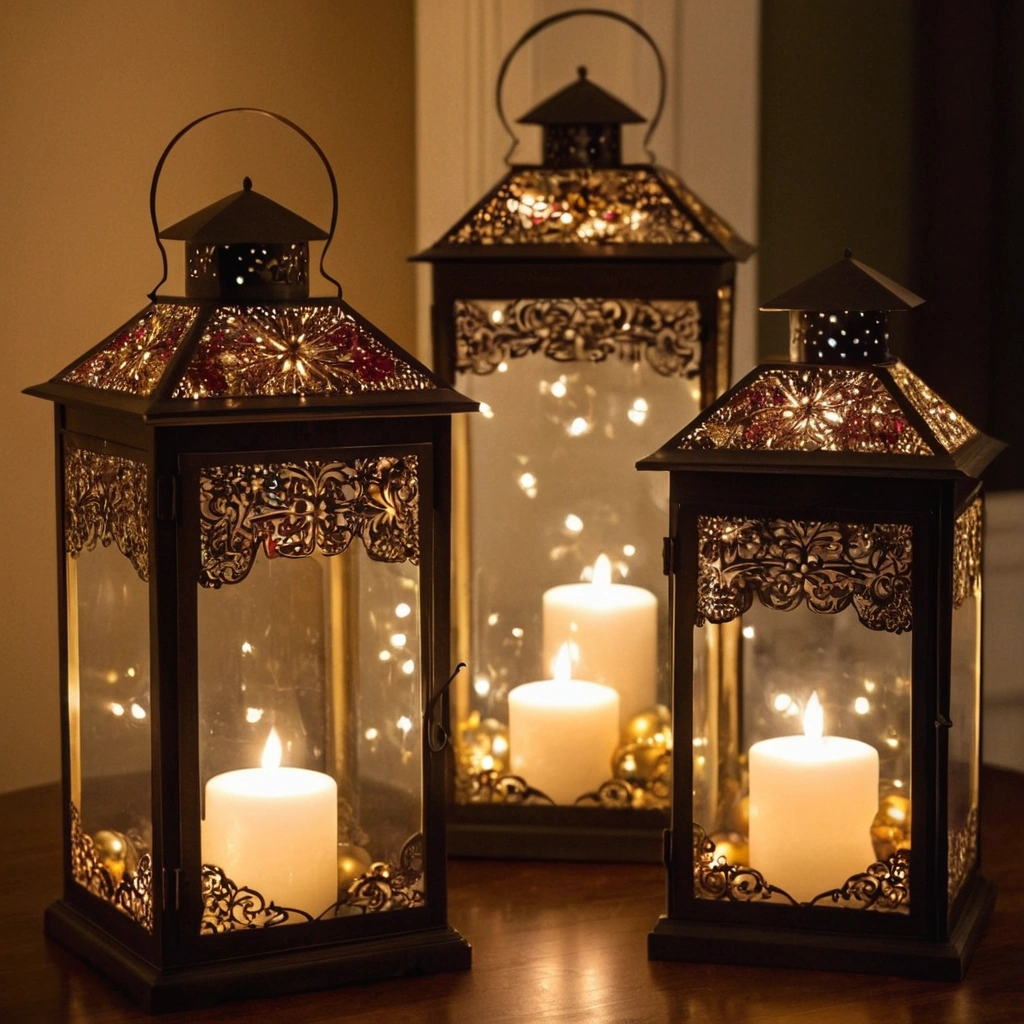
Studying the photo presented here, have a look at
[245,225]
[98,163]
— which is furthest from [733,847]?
[98,163]

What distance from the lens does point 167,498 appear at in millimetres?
1219

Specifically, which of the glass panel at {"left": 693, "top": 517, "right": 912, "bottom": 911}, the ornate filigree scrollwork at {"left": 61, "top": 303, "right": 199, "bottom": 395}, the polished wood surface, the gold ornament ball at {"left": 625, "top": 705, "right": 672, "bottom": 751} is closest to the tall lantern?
the gold ornament ball at {"left": 625, "top": 705, "right": 672, "bottom": 751}

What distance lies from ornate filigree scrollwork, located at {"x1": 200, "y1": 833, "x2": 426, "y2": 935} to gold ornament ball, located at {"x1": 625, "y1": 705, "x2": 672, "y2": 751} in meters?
0.34

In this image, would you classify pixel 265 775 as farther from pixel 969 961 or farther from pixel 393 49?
pixel 393 49

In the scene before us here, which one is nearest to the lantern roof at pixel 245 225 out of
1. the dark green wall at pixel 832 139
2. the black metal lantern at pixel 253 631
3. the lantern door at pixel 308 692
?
→ the black metal lantern at pixel 253 631

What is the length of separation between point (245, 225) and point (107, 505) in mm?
218

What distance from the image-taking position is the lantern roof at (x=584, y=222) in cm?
157

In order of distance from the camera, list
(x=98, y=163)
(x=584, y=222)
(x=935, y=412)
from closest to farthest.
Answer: (x=935, y=412), (x=584, y=222), (x=98, y=163)

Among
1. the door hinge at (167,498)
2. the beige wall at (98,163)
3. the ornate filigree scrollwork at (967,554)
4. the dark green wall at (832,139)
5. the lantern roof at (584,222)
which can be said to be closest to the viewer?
the door hinge at (167,498)

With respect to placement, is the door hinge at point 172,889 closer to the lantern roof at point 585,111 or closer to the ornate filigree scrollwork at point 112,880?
the ornate filigree scrollwork at point 112,880

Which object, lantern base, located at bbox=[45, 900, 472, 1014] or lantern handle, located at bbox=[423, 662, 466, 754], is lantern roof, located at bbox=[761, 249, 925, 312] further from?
lantern base, located at bbox=[45, 900, 472, 1014]

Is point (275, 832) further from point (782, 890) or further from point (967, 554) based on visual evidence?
point (967, 554)

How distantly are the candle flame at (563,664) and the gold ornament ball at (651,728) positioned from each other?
0.23ft

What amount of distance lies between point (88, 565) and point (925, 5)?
1274 millimetres
